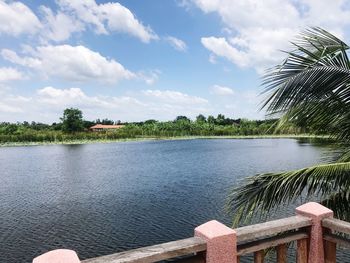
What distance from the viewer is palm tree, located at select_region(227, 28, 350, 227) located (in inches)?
155

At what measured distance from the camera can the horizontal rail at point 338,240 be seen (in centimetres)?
269

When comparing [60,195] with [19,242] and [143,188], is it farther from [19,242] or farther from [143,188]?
[19,242]

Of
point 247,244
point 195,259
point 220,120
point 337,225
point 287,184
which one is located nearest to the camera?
point 195,259

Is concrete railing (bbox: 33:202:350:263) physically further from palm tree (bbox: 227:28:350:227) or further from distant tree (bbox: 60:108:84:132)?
distant tree (bbox: 60:108:84:132)

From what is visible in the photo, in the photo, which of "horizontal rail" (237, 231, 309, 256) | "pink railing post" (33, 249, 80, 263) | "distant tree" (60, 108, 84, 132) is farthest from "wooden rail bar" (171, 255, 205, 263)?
"distant tree" (60, 108, 84, 132)

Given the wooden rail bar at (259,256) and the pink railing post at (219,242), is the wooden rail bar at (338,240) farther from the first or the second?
the pink railing post at (219,242)

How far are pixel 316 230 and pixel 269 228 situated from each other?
563mm

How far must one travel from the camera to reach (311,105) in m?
4.11

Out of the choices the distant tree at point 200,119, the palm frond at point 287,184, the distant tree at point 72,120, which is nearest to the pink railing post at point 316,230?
the palm frond at point 287,184

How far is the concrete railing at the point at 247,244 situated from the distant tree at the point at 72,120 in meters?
78.0

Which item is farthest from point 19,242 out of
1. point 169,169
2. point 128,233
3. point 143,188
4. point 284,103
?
point 169,169

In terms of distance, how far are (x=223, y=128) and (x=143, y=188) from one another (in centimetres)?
7202

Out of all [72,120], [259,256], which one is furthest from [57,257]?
[72,120]

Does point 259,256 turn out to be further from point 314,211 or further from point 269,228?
point 314,211
